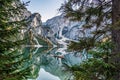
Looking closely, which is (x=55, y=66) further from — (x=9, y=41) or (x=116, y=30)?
(x=116, y=30)

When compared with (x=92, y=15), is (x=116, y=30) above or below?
below

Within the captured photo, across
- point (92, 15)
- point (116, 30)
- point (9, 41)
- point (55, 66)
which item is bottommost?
point (55, 66)

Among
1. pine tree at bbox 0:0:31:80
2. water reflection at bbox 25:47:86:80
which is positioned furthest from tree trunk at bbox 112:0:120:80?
pine tree at bbox 0:0:31:80

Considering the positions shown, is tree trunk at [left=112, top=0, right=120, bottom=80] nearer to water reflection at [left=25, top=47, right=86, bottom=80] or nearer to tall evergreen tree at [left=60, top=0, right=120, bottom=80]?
tall evergreen tree at [left=60, top=0, right=120, bottom=80]

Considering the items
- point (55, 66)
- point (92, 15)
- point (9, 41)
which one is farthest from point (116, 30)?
point (55, 66)

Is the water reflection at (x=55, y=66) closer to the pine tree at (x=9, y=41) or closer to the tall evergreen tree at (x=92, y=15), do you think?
the tall evergreen tree at (x=92, y=15)

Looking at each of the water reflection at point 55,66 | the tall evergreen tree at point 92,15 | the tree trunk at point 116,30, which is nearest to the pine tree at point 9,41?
the water reflection at point 55,66

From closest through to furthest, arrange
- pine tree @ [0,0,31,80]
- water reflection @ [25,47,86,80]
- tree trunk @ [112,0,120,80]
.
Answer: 1. tree trunk @ [112,0,120,80]
2. water reflection @ [25,47,86,80]
3. pine tree @ [0,0,31,80]

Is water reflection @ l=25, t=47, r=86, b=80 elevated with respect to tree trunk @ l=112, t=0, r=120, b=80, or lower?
lower

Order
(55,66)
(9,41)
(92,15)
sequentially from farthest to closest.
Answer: (55,66) < (9,41) < (92,15)

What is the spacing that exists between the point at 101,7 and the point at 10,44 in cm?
264

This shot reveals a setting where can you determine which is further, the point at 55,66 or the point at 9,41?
the point at 55,66

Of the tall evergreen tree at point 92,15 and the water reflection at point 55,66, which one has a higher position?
the tall evergreen tree at point 92,15

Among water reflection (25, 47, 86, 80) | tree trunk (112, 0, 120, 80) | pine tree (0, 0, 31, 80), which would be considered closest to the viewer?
tree trunk (112, 0, 120, 80)
